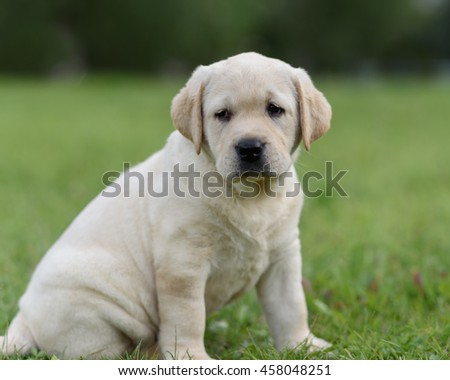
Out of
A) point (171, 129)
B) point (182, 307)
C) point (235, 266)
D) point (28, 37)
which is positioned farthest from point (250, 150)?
point (28, 37)

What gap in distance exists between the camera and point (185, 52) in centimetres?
3203

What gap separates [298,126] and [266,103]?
0.25 metres

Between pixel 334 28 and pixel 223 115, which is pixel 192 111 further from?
pixel 334 28

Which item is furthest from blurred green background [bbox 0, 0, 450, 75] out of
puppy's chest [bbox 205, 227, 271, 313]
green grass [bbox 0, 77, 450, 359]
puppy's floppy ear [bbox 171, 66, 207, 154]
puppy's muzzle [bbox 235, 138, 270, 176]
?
puppy's muzzle [bbox 235, 138, 270, 176]

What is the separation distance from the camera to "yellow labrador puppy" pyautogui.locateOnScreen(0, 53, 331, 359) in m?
3.45

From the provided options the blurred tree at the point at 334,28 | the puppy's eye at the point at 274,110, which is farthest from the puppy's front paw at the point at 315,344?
the blurred tree at the point at 334,28

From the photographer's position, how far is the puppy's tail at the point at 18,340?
3.64m

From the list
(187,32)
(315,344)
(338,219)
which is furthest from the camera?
(187,32)

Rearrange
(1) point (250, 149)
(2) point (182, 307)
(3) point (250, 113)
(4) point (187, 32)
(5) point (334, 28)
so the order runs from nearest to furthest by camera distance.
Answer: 1. (1) point (250, 149)
2. (3) point (250, 113)
3. (2) point (182, 307)
4. (4) point (187, 32)
5. (5) point (334, 28)

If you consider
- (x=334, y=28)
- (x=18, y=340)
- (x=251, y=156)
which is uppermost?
(x=251, y=156)

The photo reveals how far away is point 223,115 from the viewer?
11.4ft

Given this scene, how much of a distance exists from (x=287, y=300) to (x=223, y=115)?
3.57 ft

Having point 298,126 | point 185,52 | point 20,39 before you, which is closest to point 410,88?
point 185,52

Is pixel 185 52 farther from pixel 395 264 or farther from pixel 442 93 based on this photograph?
pixel 395 264
